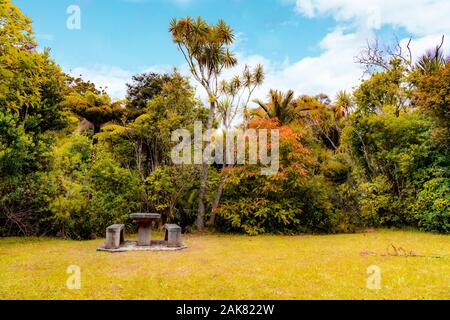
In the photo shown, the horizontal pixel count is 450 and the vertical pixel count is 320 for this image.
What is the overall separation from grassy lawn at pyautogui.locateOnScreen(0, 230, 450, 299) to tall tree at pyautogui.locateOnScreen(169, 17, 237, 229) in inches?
228

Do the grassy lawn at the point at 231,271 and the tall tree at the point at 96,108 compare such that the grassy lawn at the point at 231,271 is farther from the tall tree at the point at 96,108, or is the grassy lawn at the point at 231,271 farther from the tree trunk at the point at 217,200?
the tall tree at the point at 96,108

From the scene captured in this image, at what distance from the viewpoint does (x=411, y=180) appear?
44.7ft

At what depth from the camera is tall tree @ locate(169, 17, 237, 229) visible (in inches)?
516

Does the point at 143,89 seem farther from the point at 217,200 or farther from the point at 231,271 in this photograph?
the point at 231,271

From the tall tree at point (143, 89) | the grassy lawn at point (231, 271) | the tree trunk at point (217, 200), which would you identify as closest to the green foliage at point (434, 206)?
the grassy lawn at point (231, 271)

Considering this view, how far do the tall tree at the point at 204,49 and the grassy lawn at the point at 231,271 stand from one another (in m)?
5.79

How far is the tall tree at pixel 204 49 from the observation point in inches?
516

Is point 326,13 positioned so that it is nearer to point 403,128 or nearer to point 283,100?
point 283,100

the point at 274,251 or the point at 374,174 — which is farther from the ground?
the point at 374,174

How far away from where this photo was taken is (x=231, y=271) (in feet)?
21.2

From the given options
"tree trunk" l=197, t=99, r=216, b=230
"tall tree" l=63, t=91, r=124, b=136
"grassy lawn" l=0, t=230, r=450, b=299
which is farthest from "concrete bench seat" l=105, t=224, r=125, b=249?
"tall tree" l=63, t=91, r=124, b=136

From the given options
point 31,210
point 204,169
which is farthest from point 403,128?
point 31,210

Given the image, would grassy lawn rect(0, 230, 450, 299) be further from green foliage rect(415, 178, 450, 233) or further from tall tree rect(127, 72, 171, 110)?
tall tree rect(127, 72, 171, 110)
